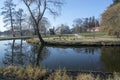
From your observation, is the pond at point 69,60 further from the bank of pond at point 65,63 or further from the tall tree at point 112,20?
the tall tree at point 112,20

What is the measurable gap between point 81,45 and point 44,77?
26.5m

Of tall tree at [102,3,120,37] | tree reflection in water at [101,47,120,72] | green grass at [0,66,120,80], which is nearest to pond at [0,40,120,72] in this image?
tree reflection in water at [101,47,120,72]

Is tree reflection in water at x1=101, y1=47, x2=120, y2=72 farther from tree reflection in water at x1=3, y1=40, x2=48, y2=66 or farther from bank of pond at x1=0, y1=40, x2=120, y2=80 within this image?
tree reflection in water at x1=3, y1=40, x2=48, y2=66

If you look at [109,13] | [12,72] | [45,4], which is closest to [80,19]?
[109,13]

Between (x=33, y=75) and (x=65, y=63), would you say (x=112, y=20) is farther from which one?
(x=33, y=75)

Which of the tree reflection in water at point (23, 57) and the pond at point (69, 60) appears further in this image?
the tree reflection in water at point (23, 57)

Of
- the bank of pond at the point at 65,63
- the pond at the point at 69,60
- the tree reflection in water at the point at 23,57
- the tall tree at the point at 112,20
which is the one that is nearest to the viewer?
the bank of pond at the point at 65,63

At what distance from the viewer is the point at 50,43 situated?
40.2 m

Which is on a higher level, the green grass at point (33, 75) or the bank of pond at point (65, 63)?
the green grass at point (33, 75)

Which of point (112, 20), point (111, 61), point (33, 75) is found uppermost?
point (112, 20)

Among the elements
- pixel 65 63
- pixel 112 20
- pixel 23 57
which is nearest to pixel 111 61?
pixel 65 63

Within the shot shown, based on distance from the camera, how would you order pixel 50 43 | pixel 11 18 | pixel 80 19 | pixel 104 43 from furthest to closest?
pixel 80 19 < pixel 11 18 < pixel 50 43 < pixel 104 43

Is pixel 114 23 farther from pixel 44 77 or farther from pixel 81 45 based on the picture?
pixel 44 77

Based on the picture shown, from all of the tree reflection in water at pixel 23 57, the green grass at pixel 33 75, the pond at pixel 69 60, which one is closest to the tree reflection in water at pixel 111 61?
the pond at pixel 69 60
